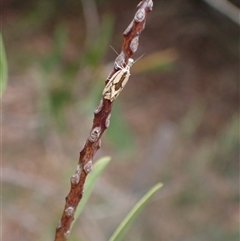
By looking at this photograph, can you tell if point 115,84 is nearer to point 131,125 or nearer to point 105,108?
point 105,108

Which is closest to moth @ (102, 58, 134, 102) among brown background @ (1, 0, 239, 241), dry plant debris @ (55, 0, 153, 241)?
dry plant debris @ (55, 0, 153, 241)

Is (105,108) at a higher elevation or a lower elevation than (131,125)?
higher

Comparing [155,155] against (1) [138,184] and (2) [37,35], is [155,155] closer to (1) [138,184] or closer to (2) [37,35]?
(1) [138,184]

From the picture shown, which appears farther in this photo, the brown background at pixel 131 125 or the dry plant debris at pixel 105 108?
the brown background at pixel 131 125

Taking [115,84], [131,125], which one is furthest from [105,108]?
[131,125]

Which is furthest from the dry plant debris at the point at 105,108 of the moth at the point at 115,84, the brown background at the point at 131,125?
the brown background at the point at 131,125

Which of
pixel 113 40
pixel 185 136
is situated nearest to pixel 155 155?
pixel 185 136

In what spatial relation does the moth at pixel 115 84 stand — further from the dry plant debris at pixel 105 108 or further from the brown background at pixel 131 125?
the brown background at pixel 131 125

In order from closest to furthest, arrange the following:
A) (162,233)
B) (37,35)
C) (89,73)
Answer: (89,73) < (162,233) < (37,35)

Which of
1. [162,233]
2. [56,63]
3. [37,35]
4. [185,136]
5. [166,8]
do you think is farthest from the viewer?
[37,35]
